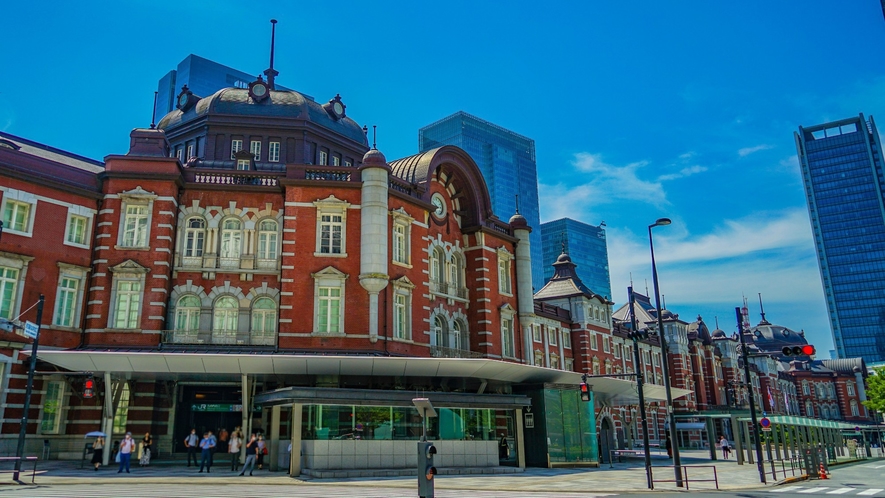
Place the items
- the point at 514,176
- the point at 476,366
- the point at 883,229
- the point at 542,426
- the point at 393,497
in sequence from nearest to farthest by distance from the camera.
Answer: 1. the point at 393,497
2. the point at 476,366
3. the point at 542,426
4. the point at 883,229
5. the point at 514,176

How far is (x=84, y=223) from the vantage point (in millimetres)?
33281

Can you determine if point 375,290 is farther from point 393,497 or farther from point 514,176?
point 514,176

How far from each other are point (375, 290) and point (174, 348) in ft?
31.1

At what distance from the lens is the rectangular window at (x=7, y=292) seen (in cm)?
3009

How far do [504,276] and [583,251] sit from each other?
498 feet

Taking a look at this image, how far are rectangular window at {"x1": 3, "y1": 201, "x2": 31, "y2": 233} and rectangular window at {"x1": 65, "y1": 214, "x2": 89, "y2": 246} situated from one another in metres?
1.73

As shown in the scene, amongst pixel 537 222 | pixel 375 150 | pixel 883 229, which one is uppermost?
pixel 537 222

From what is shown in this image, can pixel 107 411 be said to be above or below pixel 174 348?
below

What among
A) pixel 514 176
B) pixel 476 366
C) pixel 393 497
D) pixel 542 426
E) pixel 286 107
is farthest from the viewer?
pixel 514 176

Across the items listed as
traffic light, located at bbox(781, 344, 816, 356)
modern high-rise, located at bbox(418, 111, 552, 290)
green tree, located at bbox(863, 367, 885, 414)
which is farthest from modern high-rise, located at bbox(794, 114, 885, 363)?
traffic light, located at bbox(781, 344, 816, 356)

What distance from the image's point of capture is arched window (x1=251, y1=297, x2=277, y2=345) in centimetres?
3406

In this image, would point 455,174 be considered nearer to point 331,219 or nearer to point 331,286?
point 331,219

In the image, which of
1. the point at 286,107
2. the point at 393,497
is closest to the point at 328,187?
the point at 286,107

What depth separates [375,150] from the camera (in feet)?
120
